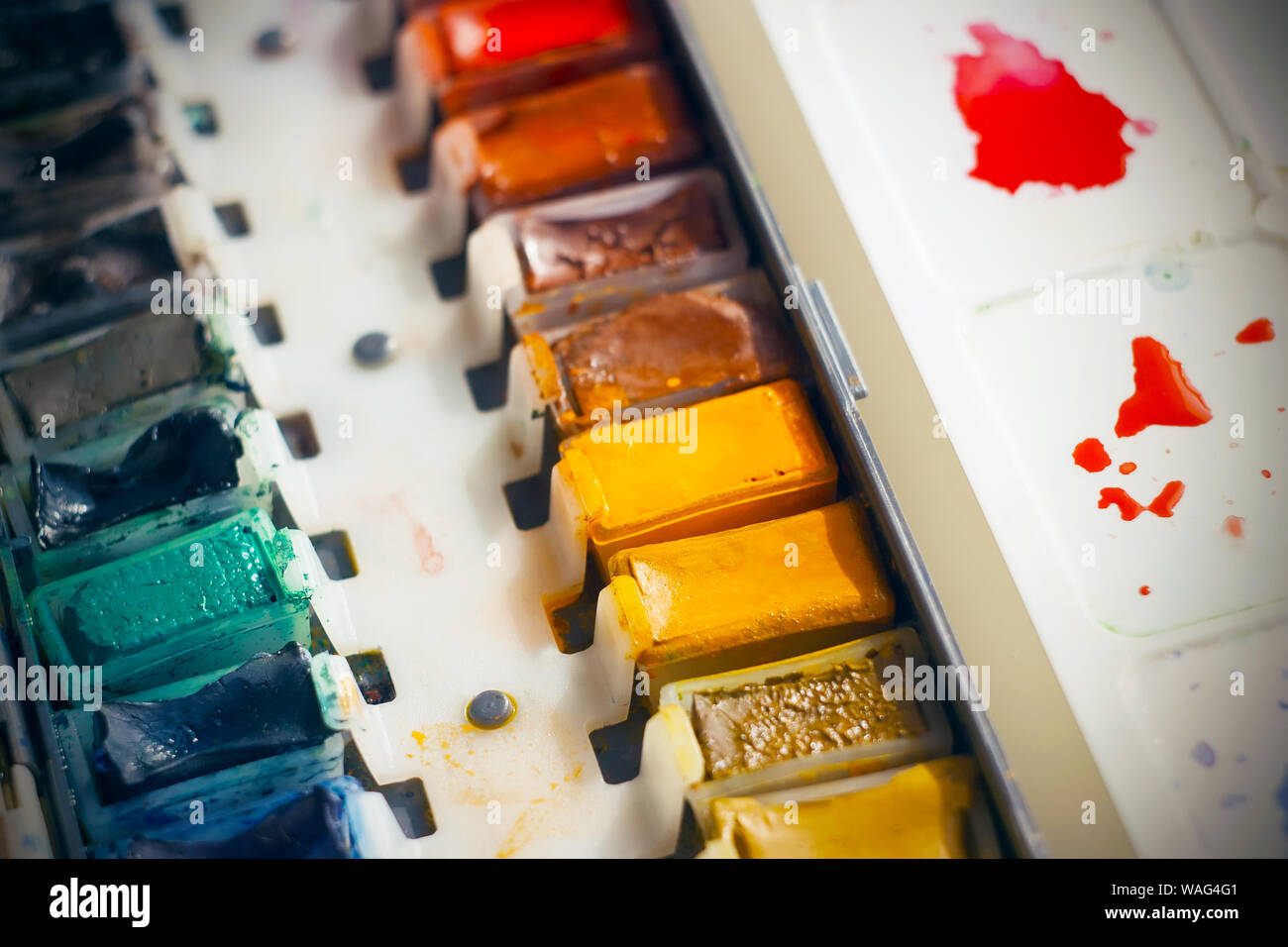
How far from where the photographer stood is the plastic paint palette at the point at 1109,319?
199cm

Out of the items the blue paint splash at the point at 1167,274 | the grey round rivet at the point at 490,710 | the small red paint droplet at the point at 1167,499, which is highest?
the blue paint splash at the point at 1167,274

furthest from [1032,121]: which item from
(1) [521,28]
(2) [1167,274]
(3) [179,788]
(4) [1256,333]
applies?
(3) [179,788]

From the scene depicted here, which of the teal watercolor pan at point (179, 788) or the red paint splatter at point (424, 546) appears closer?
the teal watercolor pan at point (179, 788)

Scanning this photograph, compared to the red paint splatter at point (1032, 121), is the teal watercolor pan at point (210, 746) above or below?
below

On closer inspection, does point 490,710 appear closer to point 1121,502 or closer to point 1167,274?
point 1121,502

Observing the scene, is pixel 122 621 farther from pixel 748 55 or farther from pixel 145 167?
pixel 748 55

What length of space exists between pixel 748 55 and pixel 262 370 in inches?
45.8

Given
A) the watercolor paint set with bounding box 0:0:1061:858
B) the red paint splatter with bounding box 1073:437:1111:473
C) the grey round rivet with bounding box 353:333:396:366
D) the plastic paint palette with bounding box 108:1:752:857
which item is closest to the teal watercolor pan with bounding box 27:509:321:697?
the watercolor paint set with bounding box 0:0:1061:858

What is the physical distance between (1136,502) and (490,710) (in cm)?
111

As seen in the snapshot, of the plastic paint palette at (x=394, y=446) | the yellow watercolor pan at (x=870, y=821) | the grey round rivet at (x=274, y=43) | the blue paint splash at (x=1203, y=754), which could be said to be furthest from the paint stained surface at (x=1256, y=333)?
the grey round rivet at (x=274, y=43)

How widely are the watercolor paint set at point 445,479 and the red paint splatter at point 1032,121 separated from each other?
0.52 meters

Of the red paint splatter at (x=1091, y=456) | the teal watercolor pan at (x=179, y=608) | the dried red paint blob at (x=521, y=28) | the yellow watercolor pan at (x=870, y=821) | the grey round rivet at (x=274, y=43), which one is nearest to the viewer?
the yellow watercolor pan at (x=870, y=821)

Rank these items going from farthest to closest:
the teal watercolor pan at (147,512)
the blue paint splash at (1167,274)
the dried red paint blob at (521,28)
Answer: the dried red paint blob at (521,28) < the blue paint splash at (1167,274) < the teal watercolor pan at (147,512)

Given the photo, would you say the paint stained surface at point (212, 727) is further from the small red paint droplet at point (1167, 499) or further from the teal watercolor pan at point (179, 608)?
the small red paint droplet at point (1167, 499)
